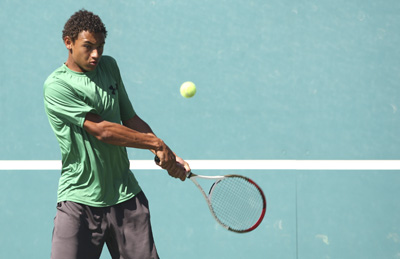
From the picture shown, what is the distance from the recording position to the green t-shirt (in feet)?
8.42

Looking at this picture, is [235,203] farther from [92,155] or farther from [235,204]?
[92,155]

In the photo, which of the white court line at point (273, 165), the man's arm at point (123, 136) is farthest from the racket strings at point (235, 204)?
the man's arm at point (123, 136)

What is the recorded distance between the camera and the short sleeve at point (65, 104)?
2.53 metres

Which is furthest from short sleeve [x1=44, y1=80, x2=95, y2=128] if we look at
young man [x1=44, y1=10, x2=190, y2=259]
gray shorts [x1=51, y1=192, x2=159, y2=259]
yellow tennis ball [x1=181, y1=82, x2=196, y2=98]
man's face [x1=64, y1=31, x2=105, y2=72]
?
yellow tennis ball [x1=181, y1=82, x2=196, y2=98]

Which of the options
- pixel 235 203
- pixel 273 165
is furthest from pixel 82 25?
pixel 273 165

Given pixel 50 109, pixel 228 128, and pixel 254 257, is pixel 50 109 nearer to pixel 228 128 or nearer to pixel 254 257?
pixel 228 128

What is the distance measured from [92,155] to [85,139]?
70 mm

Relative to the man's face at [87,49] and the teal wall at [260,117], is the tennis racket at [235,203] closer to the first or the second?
the teal wall at [260,117]

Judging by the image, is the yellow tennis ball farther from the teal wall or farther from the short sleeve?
the short sleeve

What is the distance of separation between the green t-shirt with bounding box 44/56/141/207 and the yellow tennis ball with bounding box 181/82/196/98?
1.22 metres

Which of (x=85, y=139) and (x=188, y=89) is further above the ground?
(x=85, y=139)

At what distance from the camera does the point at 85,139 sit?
8.55ft

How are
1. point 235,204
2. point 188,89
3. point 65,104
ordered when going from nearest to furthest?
point 65,104, point 235,204, point 188,89

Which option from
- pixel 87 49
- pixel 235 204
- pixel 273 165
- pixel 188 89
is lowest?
pixel 273 165
